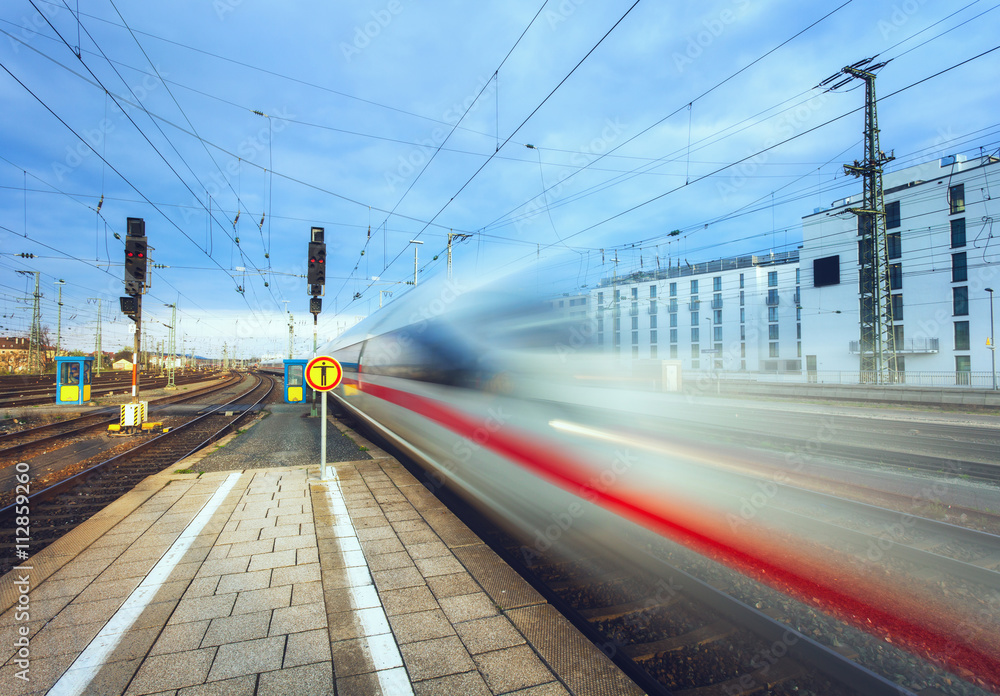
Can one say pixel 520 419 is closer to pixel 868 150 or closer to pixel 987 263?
pixel 868 150

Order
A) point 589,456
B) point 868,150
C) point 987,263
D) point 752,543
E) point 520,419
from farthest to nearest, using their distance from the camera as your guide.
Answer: point 987,263 < point 868,150 < point 752,543 < point 520,419 < point 589,456

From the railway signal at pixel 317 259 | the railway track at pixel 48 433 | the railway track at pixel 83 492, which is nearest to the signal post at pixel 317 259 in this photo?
the railway signal at pixel 317 259

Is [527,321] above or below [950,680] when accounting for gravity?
above

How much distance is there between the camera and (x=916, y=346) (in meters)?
35.1

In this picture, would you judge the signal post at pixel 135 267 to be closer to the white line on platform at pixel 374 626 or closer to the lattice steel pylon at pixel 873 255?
the white line on platform at pixel 374 626

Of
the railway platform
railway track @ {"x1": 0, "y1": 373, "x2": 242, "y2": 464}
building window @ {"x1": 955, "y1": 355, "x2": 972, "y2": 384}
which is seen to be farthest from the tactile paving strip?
building window @ {"x1": 955, "y1": 355, "x2": 972, "y2": 384}

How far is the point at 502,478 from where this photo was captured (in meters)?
4.38

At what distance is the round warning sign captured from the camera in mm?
6875

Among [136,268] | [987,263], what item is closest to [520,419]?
[136,268]

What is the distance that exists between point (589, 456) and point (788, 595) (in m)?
2.03

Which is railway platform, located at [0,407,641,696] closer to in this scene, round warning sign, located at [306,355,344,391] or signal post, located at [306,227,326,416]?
round warning sign, located at [306,355,344,391]

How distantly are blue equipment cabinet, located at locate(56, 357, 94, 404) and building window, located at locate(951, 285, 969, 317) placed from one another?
48321 mm

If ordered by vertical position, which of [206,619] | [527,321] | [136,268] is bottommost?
[206,619]

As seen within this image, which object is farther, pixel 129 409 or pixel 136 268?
pixel 129 409
